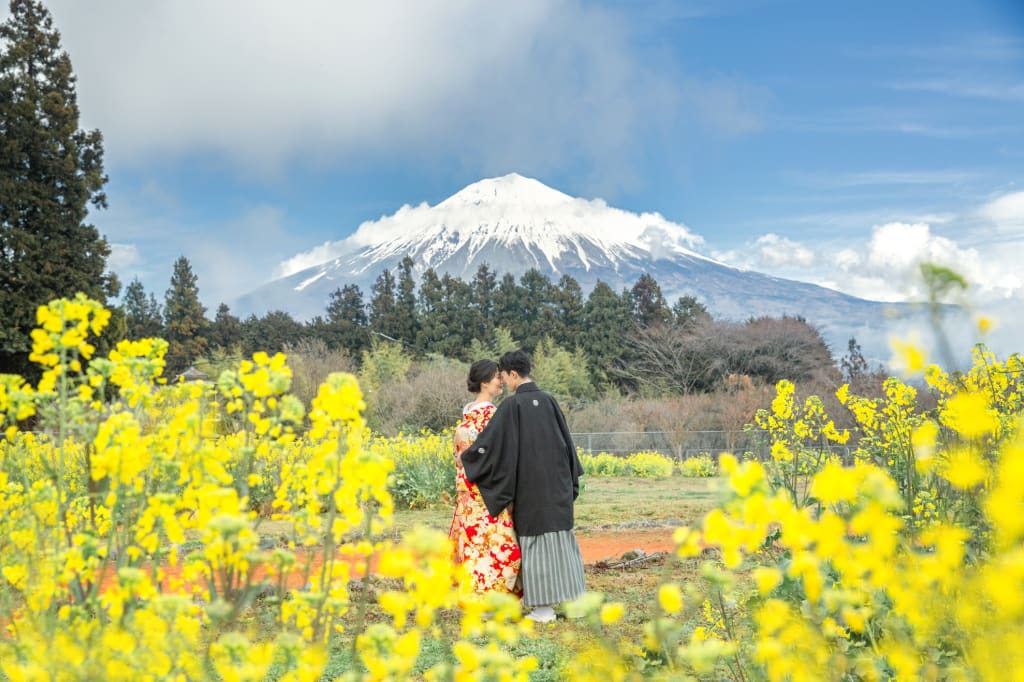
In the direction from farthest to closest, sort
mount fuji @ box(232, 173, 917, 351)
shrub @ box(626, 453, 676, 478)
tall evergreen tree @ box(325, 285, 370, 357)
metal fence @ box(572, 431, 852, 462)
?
mount fuji @ box(232, 173, 917, 351) → tall evergreen tree @ box(325, 285, 370, 357) → metal fence @ box(572, 431, 852, 462) → shrub @ box(626, 453, 676, 478)

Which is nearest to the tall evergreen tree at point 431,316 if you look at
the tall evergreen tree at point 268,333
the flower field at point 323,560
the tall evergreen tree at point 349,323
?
the tall evergreen tree at point 349,323

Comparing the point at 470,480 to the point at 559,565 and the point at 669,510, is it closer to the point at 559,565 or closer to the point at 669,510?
the point at 559,565

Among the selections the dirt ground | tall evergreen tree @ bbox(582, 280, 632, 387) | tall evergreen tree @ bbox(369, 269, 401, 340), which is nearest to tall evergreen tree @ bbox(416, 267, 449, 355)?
tall evergreen tree @ bbox(369, 269, 401, 340)

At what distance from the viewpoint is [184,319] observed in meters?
→ 41.4

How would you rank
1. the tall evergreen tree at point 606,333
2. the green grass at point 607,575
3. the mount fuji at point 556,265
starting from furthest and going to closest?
the mount fuji at point 556,265
the tall evergreen tree at point 606,333
the green grass at point 607,575

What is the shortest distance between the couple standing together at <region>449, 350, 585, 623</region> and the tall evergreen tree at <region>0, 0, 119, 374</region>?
57.8 feet

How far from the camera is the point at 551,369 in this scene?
3147cm

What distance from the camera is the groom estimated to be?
5000mm

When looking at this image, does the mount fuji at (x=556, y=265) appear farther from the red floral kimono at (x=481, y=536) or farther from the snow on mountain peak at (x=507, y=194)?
the red floral kimono at (x=481, y=536)

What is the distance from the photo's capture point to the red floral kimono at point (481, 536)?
5.09 m

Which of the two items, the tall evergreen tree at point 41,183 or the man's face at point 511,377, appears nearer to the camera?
the man's face at point 511,377

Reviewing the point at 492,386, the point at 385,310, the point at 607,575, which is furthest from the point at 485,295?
the point at 492,386

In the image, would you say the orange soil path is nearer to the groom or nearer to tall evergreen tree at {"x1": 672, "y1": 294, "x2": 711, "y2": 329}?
the groom

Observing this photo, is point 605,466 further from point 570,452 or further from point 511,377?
point 511,377
